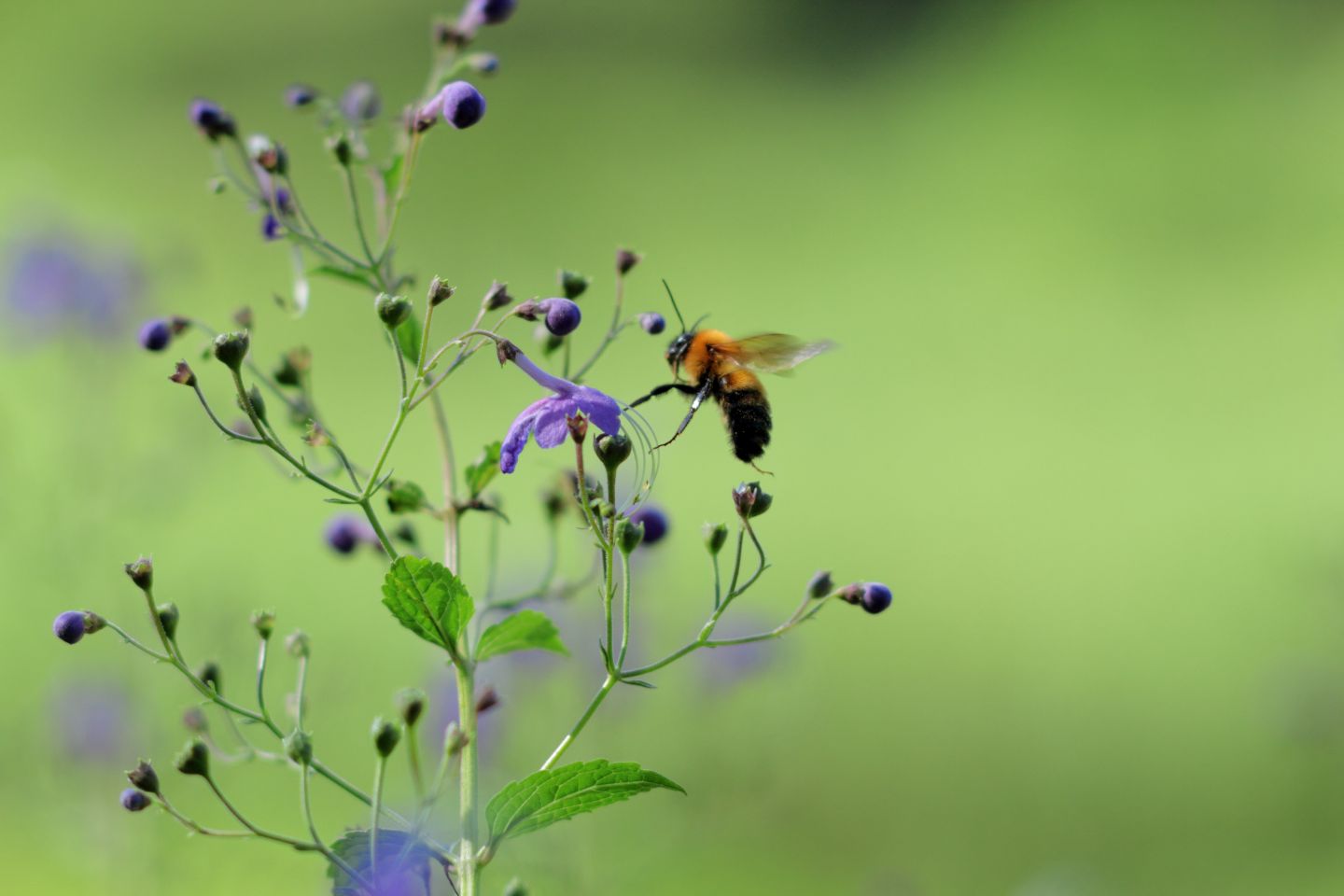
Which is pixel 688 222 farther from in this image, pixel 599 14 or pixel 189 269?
pixel 189 269

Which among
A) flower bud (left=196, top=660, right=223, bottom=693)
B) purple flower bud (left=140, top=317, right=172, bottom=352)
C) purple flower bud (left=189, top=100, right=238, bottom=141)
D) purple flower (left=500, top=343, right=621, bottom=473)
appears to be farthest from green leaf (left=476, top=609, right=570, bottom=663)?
purple flower bud (left=189, top=100, right=238, bottom=141)

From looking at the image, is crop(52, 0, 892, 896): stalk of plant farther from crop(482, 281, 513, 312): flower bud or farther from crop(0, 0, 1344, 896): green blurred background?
crop(0, 0, 1344, 896): green blurred background

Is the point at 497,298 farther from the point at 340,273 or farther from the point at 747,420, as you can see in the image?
the point at 747,420

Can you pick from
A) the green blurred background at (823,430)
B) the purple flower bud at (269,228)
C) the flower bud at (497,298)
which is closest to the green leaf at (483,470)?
the flower bud at (497,298)

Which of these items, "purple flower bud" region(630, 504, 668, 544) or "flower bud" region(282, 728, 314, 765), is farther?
"purple flower bud" region(630, 504, 668, 544)

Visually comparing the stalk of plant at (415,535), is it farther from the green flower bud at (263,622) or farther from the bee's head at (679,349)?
the bee's head at (679,349)

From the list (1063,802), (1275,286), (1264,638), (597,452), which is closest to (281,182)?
(597,452)
